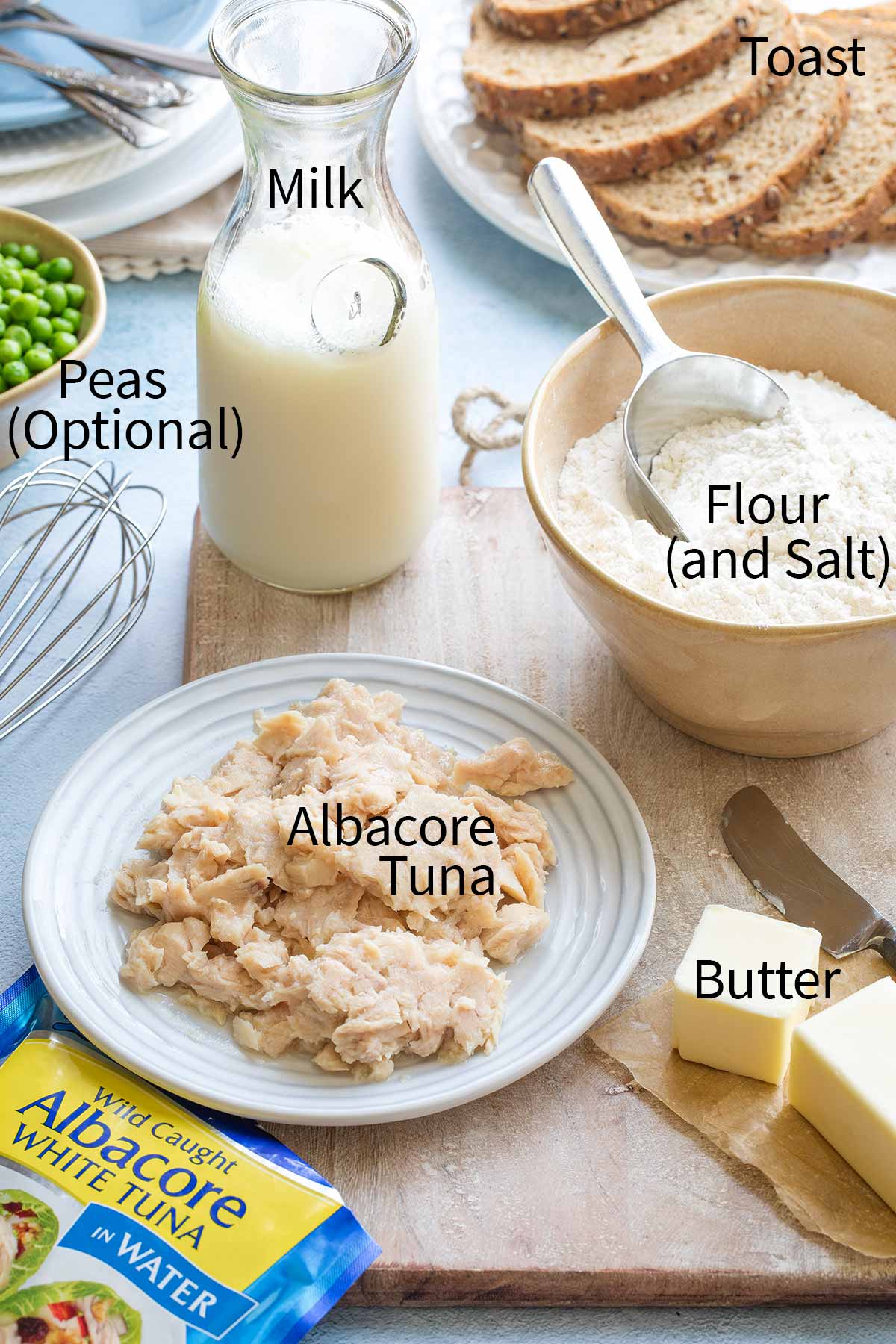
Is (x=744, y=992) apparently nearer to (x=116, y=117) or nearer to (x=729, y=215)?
(x=729, y=215)

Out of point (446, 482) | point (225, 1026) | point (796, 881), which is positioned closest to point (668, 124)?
point (446, 482)

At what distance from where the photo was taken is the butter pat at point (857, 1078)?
1.32m

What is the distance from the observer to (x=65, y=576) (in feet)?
7.04

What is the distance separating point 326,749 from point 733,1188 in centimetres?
65

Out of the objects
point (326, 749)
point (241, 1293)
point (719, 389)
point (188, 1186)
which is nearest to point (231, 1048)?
point (188, 1186)

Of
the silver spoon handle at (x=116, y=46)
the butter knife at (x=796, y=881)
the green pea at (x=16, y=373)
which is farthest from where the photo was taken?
the silver spoon handle at (x=116, y=46)

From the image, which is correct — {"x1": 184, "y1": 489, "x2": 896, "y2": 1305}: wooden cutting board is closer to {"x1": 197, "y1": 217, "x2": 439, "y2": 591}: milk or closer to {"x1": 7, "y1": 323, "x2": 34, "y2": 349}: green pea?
{"x1": 197, "y1": 217, "x2": 439, "y2": 591}: milk

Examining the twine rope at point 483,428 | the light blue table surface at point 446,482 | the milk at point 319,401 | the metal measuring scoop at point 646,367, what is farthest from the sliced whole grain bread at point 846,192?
the milk at point 319,401

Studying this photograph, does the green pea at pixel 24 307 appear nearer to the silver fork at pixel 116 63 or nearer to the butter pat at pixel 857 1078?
the silver fork at pixel 116 63

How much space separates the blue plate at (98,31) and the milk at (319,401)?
1123 millimetres

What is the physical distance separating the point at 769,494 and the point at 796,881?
0.47m

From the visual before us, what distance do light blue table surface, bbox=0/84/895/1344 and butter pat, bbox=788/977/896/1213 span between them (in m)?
0.15

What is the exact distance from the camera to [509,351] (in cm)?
260

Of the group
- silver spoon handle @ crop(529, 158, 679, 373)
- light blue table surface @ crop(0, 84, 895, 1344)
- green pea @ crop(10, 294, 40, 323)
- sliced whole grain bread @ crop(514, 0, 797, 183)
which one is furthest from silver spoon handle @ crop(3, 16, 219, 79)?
silver spoon handle @ crop(529, 158, 679, 373)
